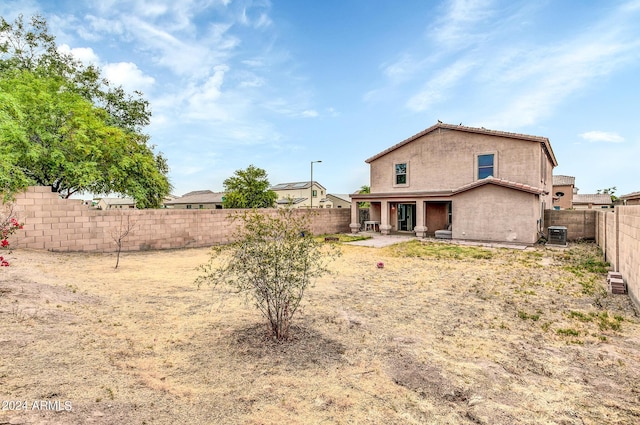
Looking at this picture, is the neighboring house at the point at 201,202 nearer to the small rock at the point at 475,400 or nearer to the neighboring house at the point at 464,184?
the neighboring house at the point at 464,184

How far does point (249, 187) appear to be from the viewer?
135 feet

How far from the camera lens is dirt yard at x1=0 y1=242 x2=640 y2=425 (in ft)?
10.6

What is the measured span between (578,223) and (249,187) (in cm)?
3429

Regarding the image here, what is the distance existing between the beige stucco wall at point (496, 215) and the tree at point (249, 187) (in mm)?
28231

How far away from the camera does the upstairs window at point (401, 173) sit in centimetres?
2234

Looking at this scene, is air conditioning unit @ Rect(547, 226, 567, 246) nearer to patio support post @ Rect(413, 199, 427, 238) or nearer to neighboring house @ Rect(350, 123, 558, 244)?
neighboring house @ Rect(350, 123, 558, 244)

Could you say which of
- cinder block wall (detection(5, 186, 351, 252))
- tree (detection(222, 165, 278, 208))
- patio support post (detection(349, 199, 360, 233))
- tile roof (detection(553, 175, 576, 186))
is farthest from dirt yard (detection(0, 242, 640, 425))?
tile roof (detection(553, 175, 576, 186))

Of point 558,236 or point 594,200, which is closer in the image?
point 558,236

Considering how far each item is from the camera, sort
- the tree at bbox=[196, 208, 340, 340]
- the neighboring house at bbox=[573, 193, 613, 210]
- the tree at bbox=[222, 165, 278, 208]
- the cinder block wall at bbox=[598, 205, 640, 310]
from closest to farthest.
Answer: the tree at bbox=[196, 208, 340, 340]
the cinder block wall at bbox=[598, 205, 640, 310]
the tree at bbox=[222, 165, 278, 208]
the neighboring house at bbox=[573, 193, 613, 210]

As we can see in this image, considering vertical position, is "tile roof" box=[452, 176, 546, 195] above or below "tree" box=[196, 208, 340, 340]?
above

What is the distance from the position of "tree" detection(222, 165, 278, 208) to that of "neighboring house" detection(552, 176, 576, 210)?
37998 mm

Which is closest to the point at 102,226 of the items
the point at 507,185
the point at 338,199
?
the point at 507,185

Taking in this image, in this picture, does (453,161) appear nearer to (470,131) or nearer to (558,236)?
(470,131)

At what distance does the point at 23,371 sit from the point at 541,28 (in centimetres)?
1925
